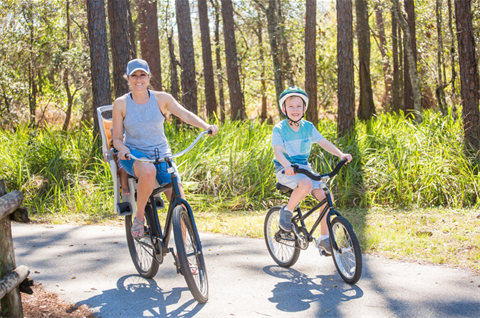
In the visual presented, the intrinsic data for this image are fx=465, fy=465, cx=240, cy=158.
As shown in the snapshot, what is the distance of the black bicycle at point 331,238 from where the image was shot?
4215 mm

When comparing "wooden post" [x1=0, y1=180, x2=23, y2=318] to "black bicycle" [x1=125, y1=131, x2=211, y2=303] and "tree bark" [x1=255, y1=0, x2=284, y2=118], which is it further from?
"tree bark" [x1=255, y1=0, x2=284, y2=118]

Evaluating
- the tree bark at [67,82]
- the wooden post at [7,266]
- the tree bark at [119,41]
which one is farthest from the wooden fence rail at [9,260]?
the tree bark at [67,82]

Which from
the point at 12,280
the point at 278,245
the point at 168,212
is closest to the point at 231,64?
the point at 278,245

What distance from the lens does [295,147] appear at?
4.73m

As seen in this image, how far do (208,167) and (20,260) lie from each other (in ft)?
14.4

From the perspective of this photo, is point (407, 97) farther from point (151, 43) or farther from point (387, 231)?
point (387, 231)

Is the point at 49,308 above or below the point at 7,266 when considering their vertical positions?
below

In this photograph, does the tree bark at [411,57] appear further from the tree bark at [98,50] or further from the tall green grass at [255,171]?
the tree bark at [98,50]

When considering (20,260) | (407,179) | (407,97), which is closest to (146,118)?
(20,260)

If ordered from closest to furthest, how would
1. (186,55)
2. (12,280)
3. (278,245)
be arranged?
(12,280)
(278,245)
(186,55)

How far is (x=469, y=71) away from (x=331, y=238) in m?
5.93

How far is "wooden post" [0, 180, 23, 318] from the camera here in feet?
11.6

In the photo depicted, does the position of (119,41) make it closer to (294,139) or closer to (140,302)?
(294,139)

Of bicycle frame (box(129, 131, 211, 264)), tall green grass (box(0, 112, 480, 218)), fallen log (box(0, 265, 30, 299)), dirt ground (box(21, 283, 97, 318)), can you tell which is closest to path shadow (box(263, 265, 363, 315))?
bicycle frame (box(129, 131, 211, 264))
